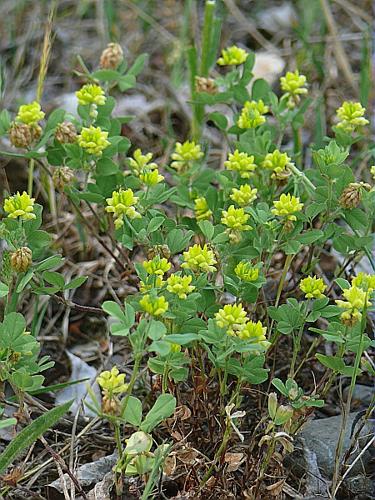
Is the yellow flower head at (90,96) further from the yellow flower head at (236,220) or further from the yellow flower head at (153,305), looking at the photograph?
the yellow flower head at (153,305)

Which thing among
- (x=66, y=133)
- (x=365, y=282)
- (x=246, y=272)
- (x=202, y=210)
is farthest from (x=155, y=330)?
(x=66, y=133)

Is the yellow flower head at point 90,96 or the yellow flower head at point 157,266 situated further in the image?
the yellow flower head at point 90,96

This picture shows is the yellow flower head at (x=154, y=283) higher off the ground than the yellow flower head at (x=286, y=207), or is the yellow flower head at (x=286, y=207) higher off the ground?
the yellow flower head at (x=286, y=207)

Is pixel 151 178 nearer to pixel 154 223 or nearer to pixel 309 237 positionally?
pixel 154 223

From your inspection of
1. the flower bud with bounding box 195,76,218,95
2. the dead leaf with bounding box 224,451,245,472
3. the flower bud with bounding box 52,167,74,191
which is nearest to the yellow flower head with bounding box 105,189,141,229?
the flower bud with bounding box 52,167,74,191

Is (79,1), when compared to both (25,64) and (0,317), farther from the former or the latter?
(0,317)

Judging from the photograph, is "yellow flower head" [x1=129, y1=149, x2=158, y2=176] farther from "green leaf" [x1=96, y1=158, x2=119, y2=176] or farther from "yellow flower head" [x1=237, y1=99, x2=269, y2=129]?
"yellow flower head" [x1=237, y1=99, x2=269, y2=129]

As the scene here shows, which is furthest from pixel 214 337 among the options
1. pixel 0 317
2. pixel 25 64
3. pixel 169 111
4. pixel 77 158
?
pixel 25 64

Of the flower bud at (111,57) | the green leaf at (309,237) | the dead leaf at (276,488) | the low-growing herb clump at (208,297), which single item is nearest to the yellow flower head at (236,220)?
the low-growing herb clump at (208,297)
